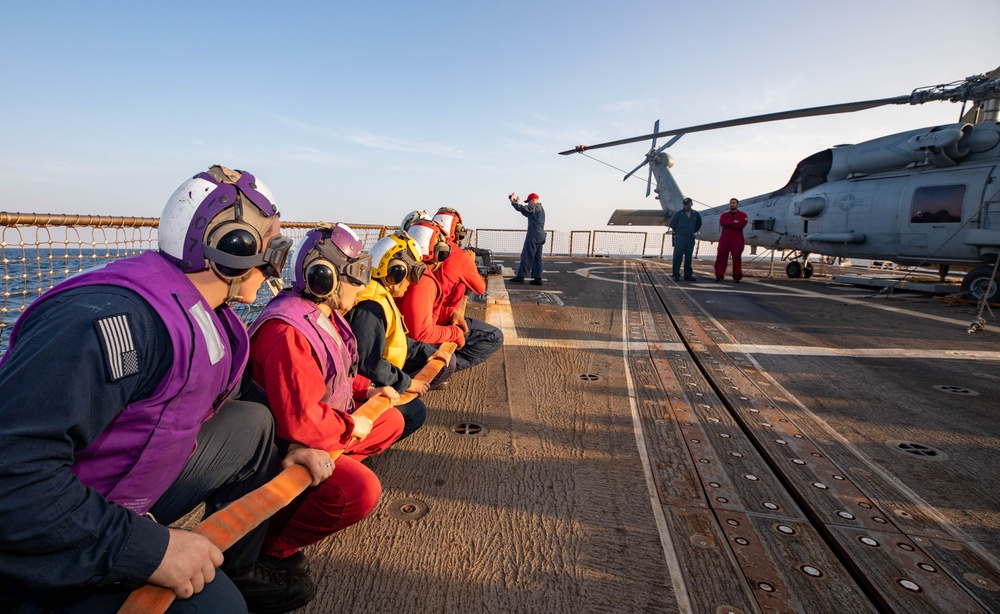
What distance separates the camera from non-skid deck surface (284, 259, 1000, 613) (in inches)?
79.4

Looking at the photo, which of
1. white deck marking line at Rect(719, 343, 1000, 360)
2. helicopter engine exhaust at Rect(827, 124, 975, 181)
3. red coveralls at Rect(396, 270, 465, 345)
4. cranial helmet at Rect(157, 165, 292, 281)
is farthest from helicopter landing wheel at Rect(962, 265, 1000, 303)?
cranial helmet at Rect(157, 165, 292, 281)

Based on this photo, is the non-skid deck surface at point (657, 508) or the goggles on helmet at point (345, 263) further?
the goggles on helmet at point (345, 263)

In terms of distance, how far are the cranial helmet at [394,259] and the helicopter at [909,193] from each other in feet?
32.8

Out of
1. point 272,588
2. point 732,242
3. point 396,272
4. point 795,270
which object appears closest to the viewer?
point 272,588

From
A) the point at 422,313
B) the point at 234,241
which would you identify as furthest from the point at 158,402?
the point at 422,313

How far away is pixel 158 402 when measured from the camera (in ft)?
4.61

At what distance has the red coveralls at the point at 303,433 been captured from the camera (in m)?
2.04

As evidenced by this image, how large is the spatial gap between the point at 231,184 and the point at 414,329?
93.3 inches

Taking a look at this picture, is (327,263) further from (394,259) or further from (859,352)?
(859,352)

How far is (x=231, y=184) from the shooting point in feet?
5.75

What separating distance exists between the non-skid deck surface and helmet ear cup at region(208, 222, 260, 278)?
1.33 metres

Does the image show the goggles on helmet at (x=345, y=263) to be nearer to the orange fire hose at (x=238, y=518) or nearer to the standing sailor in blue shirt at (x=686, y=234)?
the orange fire hose at (x=238, y=518)

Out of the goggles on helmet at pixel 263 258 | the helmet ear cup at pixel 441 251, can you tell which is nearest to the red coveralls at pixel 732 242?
the helmet ear cup at pixel 441 251

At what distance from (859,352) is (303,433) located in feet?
21.1
